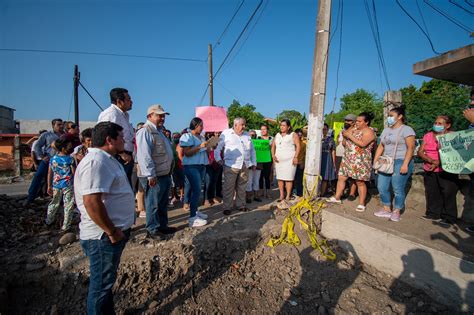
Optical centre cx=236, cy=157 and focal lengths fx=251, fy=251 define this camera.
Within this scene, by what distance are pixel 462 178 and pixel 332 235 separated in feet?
7.17

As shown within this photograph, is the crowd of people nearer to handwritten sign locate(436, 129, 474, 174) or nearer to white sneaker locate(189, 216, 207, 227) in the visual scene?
white sneaker locate(189, 216, 207, 227)

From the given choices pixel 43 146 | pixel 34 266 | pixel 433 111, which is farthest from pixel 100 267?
pixel 433 111

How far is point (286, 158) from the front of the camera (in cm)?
523

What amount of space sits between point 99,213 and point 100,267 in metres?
0.51

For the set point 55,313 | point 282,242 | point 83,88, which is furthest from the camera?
point 83,88

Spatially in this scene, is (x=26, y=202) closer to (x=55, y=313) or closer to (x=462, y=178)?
(x=55, y=313)

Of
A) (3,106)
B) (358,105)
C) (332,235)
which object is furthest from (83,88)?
(358,105)

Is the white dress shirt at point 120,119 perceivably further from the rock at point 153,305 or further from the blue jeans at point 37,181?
the blue jeans at point 37,181

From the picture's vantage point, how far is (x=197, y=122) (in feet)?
13.9

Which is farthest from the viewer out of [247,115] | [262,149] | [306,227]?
[247,115]

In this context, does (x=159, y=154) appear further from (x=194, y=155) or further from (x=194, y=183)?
(x=194, y=183)

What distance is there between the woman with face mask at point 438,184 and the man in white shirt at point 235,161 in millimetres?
2794

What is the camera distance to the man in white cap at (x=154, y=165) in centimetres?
336

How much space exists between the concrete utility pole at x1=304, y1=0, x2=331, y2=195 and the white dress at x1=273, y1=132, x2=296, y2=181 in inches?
34.1
